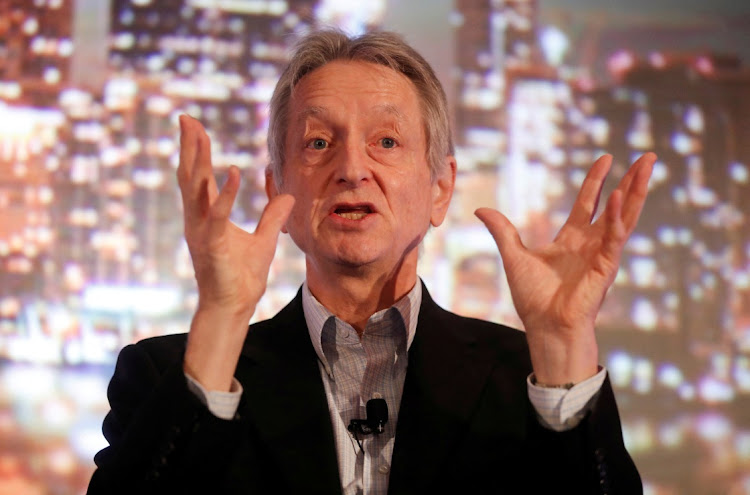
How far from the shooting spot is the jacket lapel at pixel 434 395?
1.38 m

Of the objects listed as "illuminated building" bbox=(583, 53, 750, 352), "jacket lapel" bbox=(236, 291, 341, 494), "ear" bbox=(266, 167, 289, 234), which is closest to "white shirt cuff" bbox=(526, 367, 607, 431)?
"jacket lapel" bbox=(236, 291, 341, 494)

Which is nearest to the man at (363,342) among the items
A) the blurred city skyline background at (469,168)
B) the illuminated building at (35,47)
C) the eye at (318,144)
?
Answer: the eye at (318,144)

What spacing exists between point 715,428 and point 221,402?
12.4 ft

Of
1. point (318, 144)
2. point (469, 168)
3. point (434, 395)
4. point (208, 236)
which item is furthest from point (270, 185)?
point (469, 168)

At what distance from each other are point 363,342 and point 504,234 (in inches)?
16.8

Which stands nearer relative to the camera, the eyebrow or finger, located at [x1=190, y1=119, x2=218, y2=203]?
finger, located at [x1=190, y1=119, x2=218, y2=203]

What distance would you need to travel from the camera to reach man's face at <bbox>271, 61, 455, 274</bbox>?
1577 mm

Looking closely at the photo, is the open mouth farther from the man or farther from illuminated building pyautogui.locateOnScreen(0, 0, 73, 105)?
illuminated building pyautogui.locateOnScreen(0, 0, 73, 105)

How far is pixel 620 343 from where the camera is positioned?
4324 millimetres

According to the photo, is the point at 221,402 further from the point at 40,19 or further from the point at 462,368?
the point at 40,19

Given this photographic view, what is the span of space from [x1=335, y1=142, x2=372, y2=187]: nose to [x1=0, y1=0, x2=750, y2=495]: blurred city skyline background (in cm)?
262

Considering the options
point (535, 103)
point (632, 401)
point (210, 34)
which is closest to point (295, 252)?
point (210, 34)

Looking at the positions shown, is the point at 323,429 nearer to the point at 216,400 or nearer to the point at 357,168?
the point at 216,400

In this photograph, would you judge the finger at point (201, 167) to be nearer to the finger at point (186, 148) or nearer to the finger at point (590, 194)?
the finger at point (186, 148)
